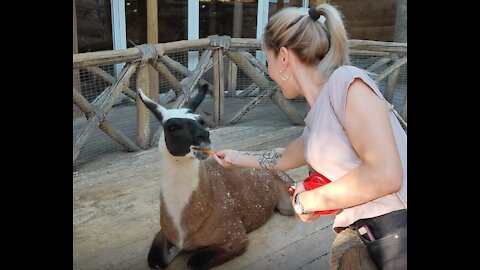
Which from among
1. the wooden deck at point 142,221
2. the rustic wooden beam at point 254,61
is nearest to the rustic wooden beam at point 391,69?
the wooden deck at point 142,221

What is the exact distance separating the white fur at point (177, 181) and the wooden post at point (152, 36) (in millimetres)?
305

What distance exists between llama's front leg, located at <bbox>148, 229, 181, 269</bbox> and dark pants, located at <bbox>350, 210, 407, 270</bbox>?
779 mm

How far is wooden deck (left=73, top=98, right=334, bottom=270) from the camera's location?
144 cm

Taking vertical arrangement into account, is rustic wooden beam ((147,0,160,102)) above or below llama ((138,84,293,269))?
above

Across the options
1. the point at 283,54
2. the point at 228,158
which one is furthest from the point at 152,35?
the point at 283,54

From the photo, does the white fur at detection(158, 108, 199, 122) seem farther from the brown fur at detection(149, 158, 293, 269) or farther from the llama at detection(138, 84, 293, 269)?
the brown fur at detection(149, 158, 293, 269)

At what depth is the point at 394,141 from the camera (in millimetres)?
798

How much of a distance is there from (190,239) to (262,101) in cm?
65

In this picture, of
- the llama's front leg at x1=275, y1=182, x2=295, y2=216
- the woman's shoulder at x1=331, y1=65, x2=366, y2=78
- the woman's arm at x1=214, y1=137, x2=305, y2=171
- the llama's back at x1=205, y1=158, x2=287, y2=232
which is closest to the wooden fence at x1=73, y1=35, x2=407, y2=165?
the llama's back at x1=205, y1=158, x2=287, y2=232
